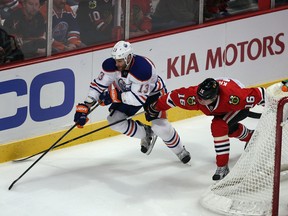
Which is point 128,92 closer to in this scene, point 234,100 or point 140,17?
point 234,100

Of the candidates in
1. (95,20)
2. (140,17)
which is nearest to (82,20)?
(95,20)

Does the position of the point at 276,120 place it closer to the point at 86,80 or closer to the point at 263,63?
the point at 86,80

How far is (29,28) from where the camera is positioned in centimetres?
748

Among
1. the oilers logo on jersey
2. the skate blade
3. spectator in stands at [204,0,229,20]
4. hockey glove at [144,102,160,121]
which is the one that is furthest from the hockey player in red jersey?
spectator in stands at [204,0,229,20]

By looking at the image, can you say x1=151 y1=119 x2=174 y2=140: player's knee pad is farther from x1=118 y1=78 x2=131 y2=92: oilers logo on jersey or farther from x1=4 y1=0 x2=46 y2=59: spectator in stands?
x1=4 y1=0 x2=46 y2=59: spectator in stands

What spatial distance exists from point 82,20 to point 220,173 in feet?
5.51

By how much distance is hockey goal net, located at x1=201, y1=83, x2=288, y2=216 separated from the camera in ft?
20.4

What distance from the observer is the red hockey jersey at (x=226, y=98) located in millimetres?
6773

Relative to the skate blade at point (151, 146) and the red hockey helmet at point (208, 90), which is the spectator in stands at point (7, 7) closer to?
the skate blade at point (151, 146)

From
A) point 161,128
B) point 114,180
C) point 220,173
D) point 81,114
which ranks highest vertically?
point 81,114

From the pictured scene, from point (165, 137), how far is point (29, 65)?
1094 millimetres

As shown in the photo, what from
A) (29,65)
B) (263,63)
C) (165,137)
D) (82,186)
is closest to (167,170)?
(165,137)

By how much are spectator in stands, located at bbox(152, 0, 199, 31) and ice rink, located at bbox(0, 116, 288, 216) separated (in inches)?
34.2

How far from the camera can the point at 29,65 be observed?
24.2 ft
